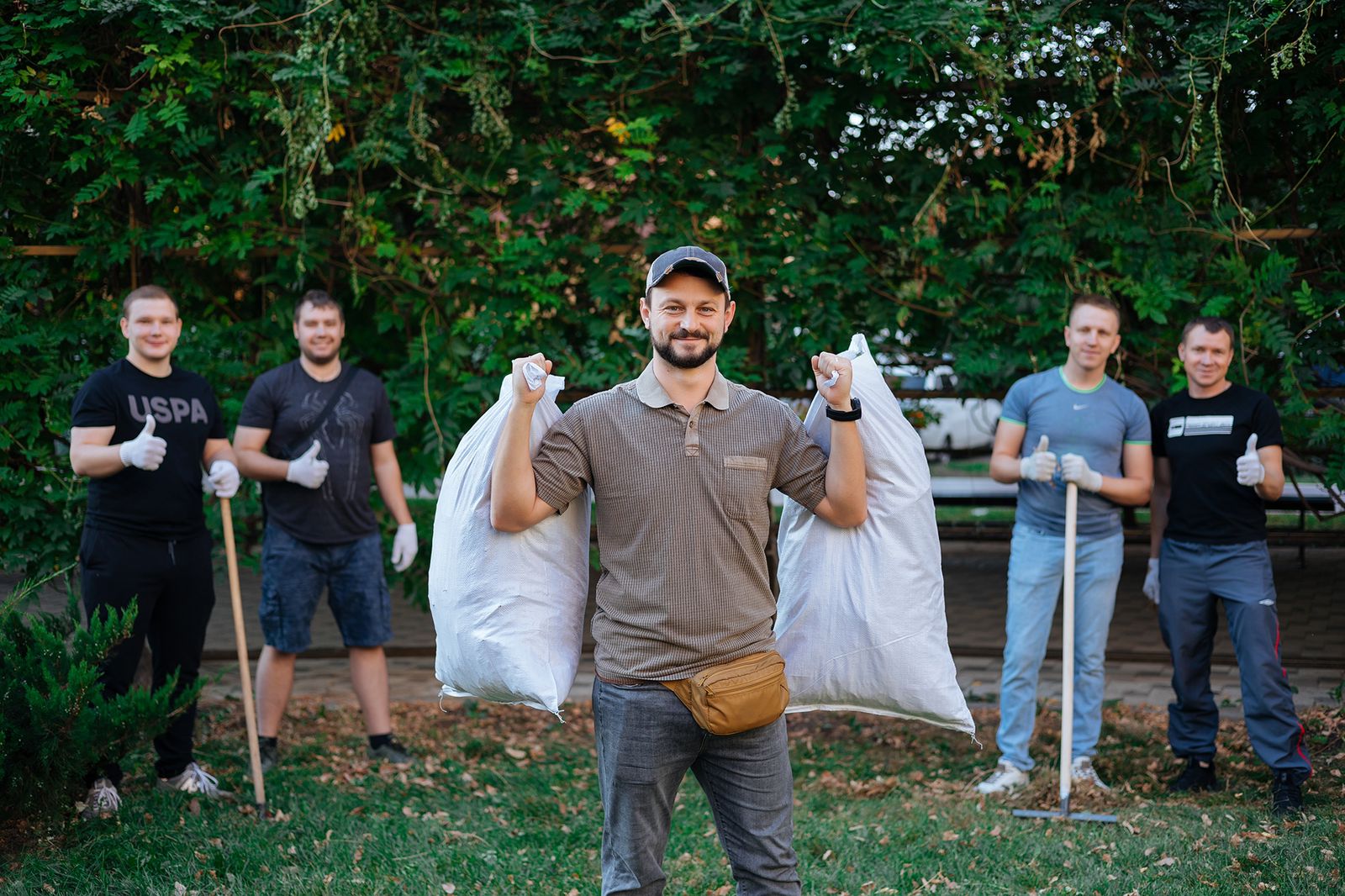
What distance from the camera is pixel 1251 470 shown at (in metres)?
4.47

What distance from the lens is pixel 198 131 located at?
5.66 metres

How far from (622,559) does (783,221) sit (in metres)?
3.21

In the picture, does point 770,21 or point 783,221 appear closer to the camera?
point 770,21

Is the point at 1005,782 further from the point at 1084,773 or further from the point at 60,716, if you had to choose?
the point at 60,716

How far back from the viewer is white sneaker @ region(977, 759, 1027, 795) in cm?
470

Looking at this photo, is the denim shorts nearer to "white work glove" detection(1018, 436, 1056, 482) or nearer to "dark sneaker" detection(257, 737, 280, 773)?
"dark sneaker" detection(257, 737, 280, 773)

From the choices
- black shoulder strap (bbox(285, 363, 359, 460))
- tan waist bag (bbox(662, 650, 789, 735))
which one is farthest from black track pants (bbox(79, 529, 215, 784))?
tan waist bag (bbox(662, 650, 789, 735))

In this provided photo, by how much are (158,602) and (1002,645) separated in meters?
4.80

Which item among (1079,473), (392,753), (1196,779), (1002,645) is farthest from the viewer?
(1002,645)

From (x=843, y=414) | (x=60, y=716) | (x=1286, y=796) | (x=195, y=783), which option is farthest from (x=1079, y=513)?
(x=60, y=716)

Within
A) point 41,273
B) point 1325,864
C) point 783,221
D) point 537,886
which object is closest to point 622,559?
point 537,886

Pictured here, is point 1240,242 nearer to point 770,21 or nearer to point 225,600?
point 770,21

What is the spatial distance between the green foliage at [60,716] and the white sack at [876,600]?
2300 mm

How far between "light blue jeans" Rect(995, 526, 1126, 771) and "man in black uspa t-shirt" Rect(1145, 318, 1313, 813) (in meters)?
0.25
